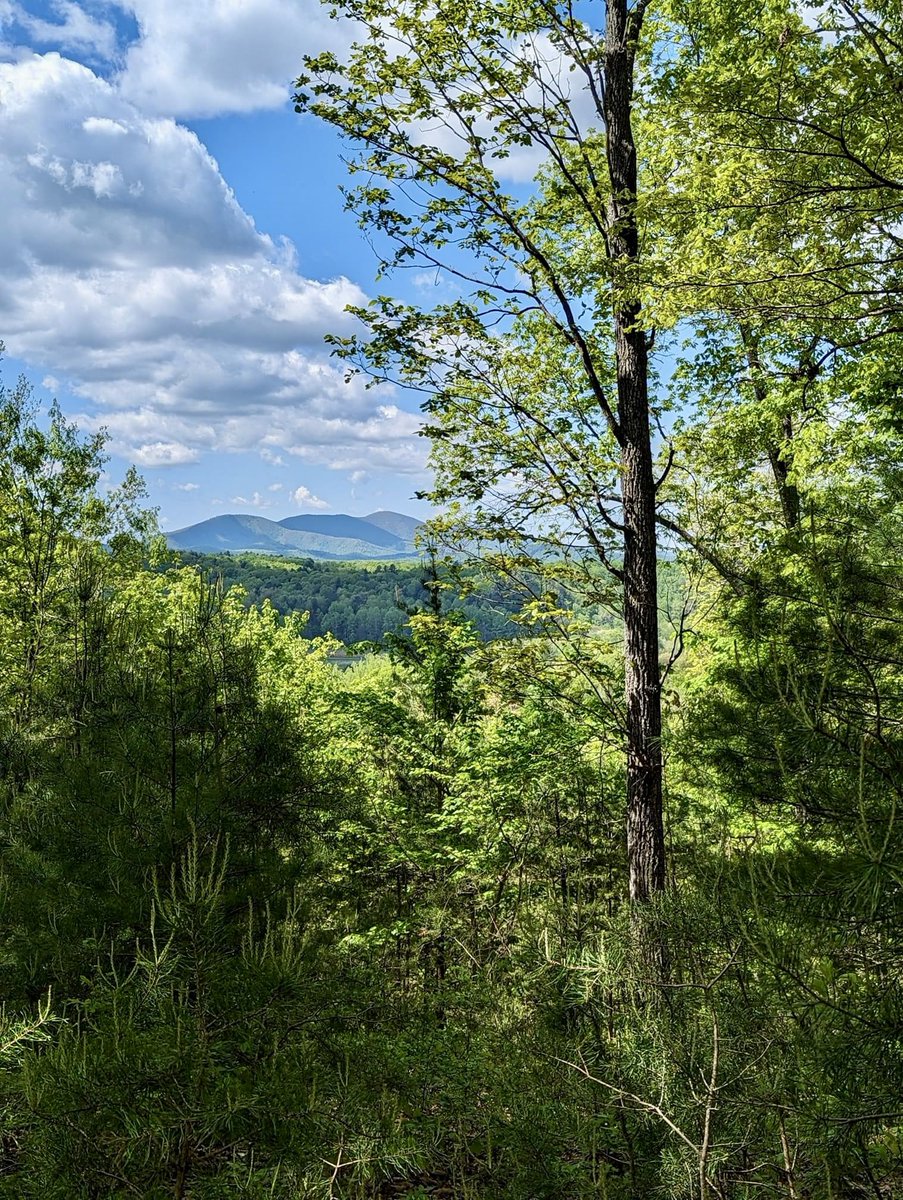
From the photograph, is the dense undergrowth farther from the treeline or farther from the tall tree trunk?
the treeline

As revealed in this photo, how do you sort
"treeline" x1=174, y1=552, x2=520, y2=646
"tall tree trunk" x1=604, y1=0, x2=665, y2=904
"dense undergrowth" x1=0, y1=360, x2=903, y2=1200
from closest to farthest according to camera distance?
"dense undergrowth" x1=0, y1=360, x2=903, y2=1200 < "tall tree trunk" x1=604, y1=0, x2=665, y2=904 < "treeline" x1=174, y1=552, x2=520, y2=646

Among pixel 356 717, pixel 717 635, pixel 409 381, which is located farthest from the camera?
pixel 356 717

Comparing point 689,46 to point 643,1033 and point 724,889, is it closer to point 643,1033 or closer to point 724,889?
point 724,889

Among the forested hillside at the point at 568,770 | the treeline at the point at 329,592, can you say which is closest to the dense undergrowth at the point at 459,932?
the forested hillside at the point at 568,770

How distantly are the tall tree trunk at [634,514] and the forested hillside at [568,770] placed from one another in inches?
1.5

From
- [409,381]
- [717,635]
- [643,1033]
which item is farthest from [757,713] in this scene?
[717,635]

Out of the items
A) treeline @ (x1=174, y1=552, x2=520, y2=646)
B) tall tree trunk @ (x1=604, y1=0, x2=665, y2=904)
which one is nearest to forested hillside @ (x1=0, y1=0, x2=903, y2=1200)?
tall tree trunk @ (x1=604, y1=0, x2=665, y2=904)

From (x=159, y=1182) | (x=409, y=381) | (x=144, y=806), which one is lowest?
(x=159, y=1182)

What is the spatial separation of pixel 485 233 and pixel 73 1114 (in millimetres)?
7007

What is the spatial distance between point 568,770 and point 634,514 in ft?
15.2

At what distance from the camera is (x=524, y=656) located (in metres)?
7.46

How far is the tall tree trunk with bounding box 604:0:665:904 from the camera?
21.7ft

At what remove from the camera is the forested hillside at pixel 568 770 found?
293cm

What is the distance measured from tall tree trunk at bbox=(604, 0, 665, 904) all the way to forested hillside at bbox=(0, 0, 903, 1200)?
37 mm
